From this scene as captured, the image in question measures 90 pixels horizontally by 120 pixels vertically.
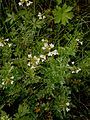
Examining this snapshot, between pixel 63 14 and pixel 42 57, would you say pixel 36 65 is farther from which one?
pixel 63 14

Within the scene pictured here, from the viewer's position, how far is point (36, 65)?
2717 millimetres

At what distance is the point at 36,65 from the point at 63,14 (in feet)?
2.01

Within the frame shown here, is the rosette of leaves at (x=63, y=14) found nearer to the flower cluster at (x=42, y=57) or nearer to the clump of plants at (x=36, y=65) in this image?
the clump of plants at (x=36, y=65)

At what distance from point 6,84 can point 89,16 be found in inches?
43.4

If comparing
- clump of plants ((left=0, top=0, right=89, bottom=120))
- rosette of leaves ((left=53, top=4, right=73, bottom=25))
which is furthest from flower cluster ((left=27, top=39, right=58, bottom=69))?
rosette of leaves ((left=53, top=4, right=73, bottom=25))

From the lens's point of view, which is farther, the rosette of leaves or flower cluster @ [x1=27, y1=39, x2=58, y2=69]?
the rosette of leaves

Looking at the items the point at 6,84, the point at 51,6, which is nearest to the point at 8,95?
the point at 6,84

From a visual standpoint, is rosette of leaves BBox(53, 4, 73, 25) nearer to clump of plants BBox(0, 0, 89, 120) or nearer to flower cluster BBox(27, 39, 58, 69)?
clump of plants BBox(0, 0, 89, 120)

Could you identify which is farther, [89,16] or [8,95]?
[89,16]

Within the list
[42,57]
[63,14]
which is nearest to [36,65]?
[42,57]

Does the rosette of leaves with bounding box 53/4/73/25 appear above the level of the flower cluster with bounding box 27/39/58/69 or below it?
above

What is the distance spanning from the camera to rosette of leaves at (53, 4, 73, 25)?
2.99 m

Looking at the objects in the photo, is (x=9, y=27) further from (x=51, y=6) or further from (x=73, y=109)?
(x=73, y=109)

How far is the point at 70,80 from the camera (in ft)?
9.89
